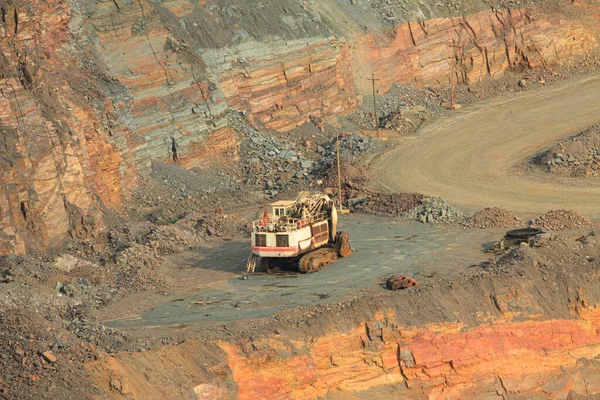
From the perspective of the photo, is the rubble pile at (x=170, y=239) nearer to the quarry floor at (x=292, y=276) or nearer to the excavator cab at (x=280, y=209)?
the quarry floor at (x=292, y=276)

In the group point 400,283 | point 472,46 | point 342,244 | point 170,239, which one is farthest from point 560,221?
point 472,46

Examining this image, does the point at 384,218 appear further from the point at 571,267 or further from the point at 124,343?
the point at 124,343

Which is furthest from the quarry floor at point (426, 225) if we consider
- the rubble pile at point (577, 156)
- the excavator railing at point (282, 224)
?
the excavator railing at point (282, 224)

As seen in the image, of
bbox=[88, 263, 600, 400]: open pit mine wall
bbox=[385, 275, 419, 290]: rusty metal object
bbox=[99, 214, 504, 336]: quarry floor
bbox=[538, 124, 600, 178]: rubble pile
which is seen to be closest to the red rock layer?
bbox=[538, 124, 600, 178]: rubble pile

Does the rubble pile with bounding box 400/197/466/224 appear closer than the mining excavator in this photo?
No

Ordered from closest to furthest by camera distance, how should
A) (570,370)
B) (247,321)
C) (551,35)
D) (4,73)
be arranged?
1. (247,321)
2. (570,370)
3. (4,73)
4. (551,35)

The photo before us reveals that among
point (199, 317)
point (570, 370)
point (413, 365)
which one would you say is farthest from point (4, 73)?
point (570, 370)

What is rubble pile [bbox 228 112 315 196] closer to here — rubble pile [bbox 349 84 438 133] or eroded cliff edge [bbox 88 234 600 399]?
rubble pile [bbox 349 84 438 133]
